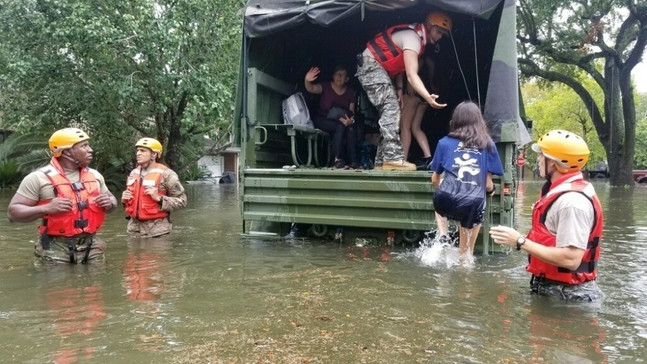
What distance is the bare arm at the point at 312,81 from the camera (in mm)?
7977

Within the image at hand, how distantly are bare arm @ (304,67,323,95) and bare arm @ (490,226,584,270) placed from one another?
472cm

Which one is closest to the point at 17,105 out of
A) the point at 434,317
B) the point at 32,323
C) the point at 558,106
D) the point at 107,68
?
the point at 107,68

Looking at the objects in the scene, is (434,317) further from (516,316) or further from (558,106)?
(558,106)

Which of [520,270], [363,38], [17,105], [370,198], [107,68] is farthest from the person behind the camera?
[17,105]

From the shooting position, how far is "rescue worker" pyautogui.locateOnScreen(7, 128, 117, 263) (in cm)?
510

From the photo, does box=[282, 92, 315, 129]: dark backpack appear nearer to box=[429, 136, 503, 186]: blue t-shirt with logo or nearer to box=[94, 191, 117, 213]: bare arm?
box=[429, 136, 503, 186]: blue t-shirt with logo

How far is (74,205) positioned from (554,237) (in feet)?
13.3

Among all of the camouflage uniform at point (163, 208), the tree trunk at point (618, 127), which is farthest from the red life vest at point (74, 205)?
the tree trunk at point (618, 127)

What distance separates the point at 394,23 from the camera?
7.98 metres

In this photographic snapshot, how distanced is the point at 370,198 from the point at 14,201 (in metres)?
3.46

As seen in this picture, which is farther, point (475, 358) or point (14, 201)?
point (14, 201)

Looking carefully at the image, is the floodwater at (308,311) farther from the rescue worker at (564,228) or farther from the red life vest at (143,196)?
the red life vest at (143,196)

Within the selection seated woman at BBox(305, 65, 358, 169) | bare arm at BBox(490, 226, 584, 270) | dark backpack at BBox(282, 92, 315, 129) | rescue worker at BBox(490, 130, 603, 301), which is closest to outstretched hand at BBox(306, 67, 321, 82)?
seated woman at BBox(305, 65, 358, 169)

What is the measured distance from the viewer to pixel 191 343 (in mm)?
3279
